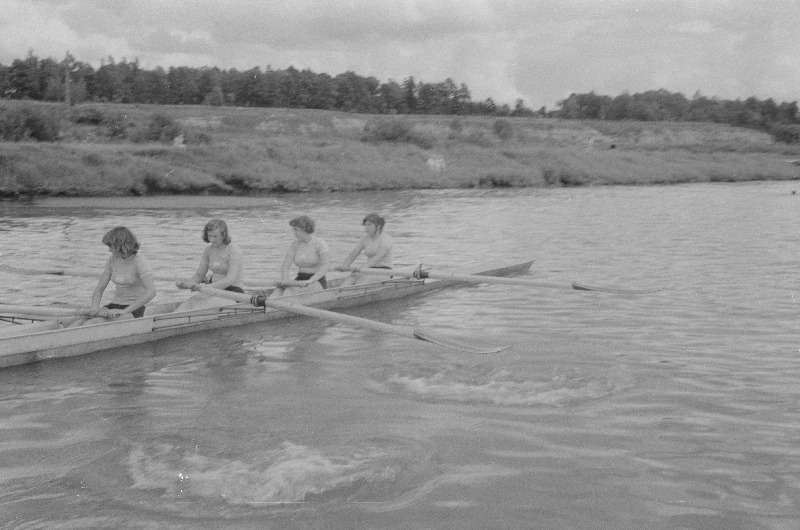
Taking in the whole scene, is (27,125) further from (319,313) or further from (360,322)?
(360,322)

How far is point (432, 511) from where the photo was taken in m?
6.38

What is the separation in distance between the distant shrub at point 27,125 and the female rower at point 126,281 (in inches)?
1342

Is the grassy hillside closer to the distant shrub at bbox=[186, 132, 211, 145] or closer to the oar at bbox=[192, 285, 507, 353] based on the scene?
the distant shrub at bbox=[186, 132, 211, 145]

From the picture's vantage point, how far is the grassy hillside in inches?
1451

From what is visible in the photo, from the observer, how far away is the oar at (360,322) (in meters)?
9.30

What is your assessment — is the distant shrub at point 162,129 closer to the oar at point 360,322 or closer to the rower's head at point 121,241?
the oar at point 360,322

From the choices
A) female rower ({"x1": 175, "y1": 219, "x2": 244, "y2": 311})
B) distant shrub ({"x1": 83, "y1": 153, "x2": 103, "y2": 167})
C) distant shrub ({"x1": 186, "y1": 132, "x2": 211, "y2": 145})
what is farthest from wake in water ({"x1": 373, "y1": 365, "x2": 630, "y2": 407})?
distant shrub ({"x1": 186, "y1": 132, "x2": 211, "y2": 145})

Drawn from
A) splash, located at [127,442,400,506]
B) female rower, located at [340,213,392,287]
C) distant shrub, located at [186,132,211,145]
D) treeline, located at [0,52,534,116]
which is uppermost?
treeline, located at [0,52,534,116]

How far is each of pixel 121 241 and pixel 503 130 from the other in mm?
70719

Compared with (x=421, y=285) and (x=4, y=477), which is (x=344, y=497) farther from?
(x=421, y=285)

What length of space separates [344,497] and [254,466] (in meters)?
0.87

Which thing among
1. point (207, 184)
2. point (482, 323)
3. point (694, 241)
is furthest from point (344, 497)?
point (207, 184)

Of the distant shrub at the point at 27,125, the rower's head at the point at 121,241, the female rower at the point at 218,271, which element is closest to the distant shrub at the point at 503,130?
the distant shrub at the point at 27,125

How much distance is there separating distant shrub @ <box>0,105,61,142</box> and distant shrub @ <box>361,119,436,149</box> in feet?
70.4
